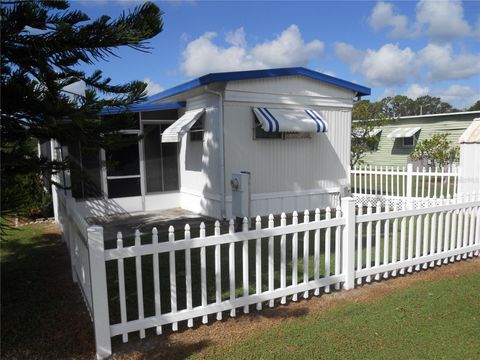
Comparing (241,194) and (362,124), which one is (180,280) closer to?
(241,194)

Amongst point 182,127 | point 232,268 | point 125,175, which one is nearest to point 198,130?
point 182,127

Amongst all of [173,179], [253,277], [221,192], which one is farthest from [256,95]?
[253,277]

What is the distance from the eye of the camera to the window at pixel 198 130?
30.3ft

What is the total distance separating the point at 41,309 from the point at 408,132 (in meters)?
22.7

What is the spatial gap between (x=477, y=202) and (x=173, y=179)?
294 inches

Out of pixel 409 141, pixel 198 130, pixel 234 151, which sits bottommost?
pixel 234 151

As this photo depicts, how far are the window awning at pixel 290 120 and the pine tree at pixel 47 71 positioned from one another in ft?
17.4

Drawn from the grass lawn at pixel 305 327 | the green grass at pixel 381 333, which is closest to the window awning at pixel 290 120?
the grass lawn at pixel 305 327

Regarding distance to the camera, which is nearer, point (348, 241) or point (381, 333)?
point (381, 333)

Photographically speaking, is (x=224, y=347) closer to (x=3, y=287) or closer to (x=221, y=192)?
(x=3, y=287)

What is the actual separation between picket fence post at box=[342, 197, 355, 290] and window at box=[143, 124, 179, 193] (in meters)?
6.75

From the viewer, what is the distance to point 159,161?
10195mm

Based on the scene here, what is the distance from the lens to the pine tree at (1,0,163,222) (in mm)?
2883

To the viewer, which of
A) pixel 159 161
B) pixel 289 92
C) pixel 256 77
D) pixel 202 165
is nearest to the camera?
pixel 256 77
